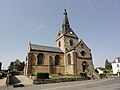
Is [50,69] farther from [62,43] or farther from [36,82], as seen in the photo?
[36,82]

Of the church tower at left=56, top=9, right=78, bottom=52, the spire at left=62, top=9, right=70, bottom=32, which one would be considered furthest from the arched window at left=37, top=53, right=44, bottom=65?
the spire at left=62, top=9, right=70, bottom=32

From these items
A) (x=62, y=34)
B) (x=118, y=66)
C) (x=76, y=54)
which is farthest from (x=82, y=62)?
(x=118, y=66)

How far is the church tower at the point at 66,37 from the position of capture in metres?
39.2

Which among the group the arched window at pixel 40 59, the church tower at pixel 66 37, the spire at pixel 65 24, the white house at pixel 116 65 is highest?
the spire at pixel 65 24

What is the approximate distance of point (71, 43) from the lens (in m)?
41.0

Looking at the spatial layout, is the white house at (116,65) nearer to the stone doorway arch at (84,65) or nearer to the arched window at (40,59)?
the stone doorway arch at (84,65)

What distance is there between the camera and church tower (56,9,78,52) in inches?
1545

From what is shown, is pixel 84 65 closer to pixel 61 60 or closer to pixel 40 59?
pixel 61 60

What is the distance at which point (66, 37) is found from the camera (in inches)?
1582

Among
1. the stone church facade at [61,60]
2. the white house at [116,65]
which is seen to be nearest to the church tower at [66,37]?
the stone church facade at [61,60]

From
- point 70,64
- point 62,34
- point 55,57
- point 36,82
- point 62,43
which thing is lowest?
point 36,82

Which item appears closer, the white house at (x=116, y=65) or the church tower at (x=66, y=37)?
the church tower at (x=66, y=37)

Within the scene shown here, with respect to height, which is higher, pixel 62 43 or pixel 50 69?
pixel 62 43

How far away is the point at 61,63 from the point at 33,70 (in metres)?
8.91
